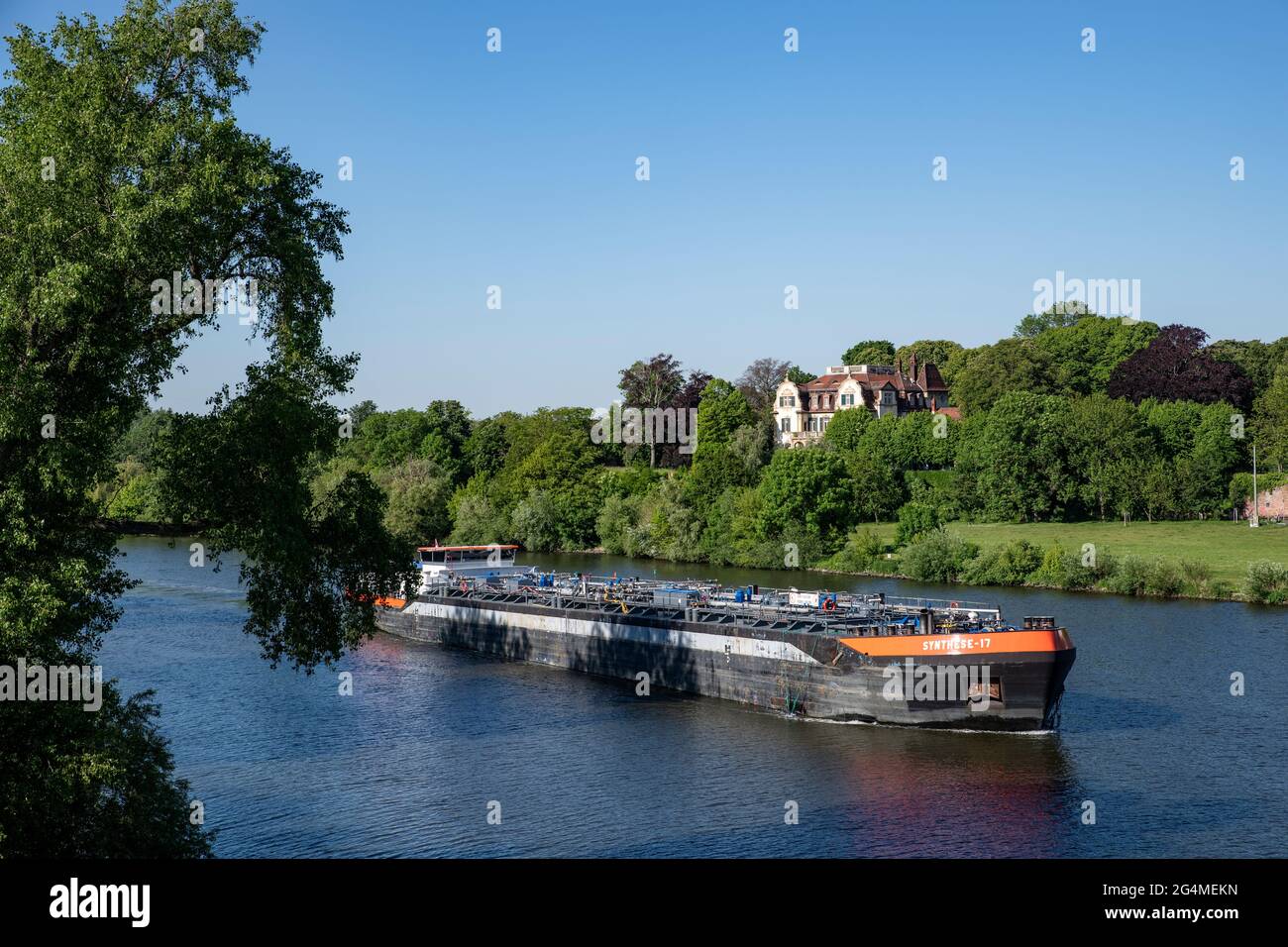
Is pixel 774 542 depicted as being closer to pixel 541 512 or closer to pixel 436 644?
pixel 541 512

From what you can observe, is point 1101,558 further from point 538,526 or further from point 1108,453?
point 538,526

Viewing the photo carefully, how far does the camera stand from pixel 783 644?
52.0 meters

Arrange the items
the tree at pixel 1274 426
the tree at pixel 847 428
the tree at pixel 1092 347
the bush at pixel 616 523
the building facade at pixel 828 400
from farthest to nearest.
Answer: the tree at pixel 1092 347 → the building facade at pixel 828 400 → the tree at pixel 847 428 → the bush at pixel 616 523 → the tree at pixel 1274 426

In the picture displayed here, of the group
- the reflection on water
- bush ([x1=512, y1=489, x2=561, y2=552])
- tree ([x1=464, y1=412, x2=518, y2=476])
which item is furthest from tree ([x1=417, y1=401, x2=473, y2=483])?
the reflection on water

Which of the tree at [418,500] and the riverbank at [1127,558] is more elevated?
the tree at [418,500]

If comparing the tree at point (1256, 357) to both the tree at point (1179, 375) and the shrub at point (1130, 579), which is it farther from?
the shrub at point (1130, 579)

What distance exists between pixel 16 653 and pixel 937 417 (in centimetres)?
12121

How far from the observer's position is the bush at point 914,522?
10888 cm

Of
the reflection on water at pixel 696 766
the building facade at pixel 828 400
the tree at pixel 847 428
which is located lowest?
the reflection on water at pixel 696 766

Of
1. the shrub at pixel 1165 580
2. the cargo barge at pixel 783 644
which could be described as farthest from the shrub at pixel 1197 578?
the cargo barge at pixel 783 644

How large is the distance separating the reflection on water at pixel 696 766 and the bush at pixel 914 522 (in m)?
43.8

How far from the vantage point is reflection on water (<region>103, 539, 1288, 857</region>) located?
1380 inches
